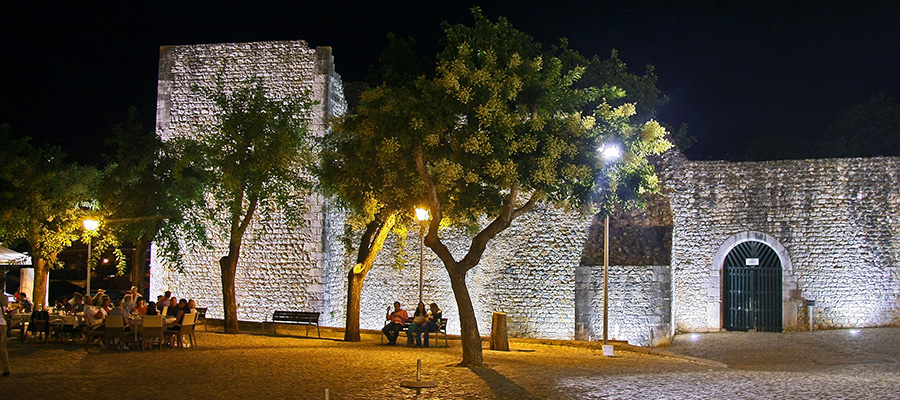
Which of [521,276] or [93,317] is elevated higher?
[521,276]

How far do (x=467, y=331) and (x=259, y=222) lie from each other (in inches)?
438

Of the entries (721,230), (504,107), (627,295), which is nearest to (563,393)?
(504,107)

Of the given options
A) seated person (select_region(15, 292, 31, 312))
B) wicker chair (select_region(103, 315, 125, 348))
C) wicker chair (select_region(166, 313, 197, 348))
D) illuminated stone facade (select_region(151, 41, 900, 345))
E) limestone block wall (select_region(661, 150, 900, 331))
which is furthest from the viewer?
limestone block wall (select_region(661, 150, 900, 331))

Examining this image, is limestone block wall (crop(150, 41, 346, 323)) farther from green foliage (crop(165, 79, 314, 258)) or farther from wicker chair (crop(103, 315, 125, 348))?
wicker chair (crop(103, 315, 125, 348))

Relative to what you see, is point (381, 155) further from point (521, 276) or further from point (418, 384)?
point (521, 276)

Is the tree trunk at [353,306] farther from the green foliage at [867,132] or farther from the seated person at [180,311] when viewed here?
the green foliage at [867,132]

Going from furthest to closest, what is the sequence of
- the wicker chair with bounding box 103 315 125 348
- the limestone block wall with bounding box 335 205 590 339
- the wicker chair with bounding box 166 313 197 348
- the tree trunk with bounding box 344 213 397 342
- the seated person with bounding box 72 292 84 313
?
the limestone block wall with bounding box 335 205 590 339 → the tree trunk with bounding box 344 213 397 342 → the seated person with bounding box 72 292 84 313 → the wicker chair with bounding box 166 313 197 348 → the wicker chair with bounding box 103 315 125 348

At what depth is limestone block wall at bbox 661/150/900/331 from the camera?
20438 mm

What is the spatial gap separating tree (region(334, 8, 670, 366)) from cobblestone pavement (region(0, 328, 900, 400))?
1763mm

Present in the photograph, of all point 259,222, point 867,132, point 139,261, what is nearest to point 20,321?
point 139,261

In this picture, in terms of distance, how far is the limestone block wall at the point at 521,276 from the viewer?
2069 centimetres

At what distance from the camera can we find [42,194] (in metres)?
20.0

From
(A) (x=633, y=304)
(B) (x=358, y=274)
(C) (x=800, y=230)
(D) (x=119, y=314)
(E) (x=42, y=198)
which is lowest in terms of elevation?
(D) (x=119, y=314)

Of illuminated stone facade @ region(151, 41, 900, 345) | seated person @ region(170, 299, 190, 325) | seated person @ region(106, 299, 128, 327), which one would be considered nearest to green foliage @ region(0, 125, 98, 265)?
illuminated stone facade @ region(151, 41, 900, 345)
